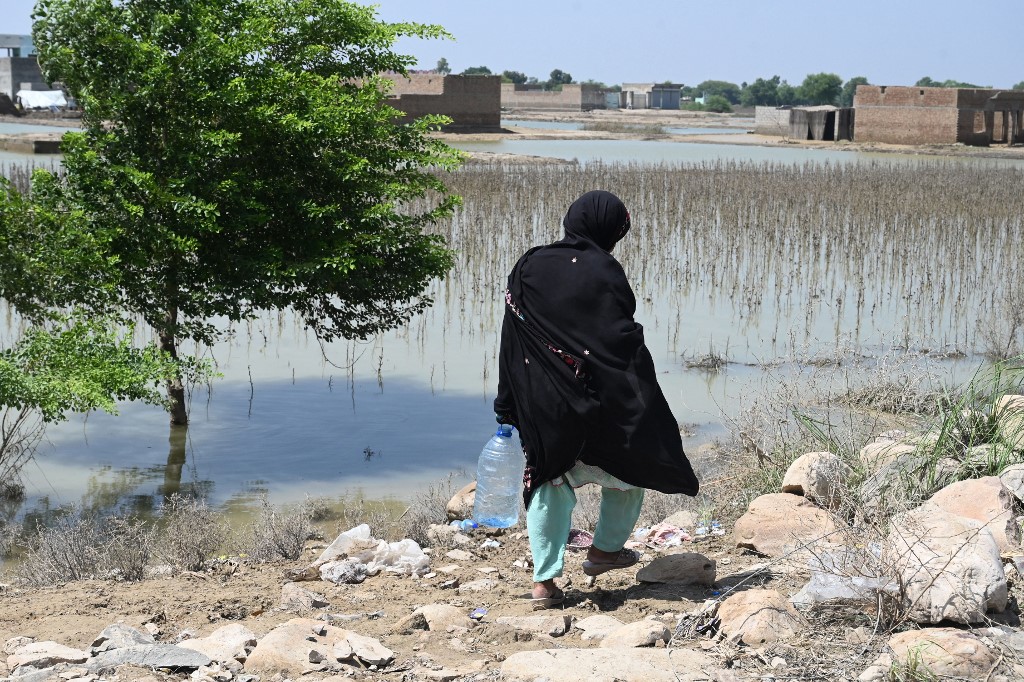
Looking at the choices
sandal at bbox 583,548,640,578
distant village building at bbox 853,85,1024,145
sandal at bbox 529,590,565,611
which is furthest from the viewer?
distant village building at bbox 853,85,1024,145

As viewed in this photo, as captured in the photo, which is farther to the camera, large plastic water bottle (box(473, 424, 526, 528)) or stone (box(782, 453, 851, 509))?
large plastic water bottle (box(473, 424, 526, 528))

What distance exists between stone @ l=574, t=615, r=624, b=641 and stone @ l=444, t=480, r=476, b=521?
7.04 feet

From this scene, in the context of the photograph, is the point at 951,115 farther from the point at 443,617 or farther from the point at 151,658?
the point at 151,658

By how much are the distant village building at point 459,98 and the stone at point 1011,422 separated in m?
39.8

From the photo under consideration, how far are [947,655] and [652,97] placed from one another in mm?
121217

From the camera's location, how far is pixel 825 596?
13.5ft

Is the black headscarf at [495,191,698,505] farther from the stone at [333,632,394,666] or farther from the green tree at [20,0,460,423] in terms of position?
the green tree at [20,0,460,423]

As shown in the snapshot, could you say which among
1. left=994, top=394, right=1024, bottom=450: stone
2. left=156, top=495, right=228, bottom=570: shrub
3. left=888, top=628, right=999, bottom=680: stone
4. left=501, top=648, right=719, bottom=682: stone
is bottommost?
left=156, top=495, right=228, bottom=570: shrub

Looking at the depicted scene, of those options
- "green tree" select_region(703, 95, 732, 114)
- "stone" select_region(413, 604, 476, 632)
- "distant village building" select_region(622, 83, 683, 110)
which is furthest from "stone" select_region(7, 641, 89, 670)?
"green tree" select_region(703, 95, 732, 114)

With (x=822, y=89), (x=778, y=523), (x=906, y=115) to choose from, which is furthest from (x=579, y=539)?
(x=822, y=89)

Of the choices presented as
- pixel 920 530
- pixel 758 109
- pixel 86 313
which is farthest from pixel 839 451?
pixel 758 109

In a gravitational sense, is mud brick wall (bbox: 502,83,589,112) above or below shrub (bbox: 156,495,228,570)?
above

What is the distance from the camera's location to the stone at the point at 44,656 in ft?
12.6

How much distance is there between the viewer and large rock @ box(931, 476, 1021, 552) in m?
4.70
